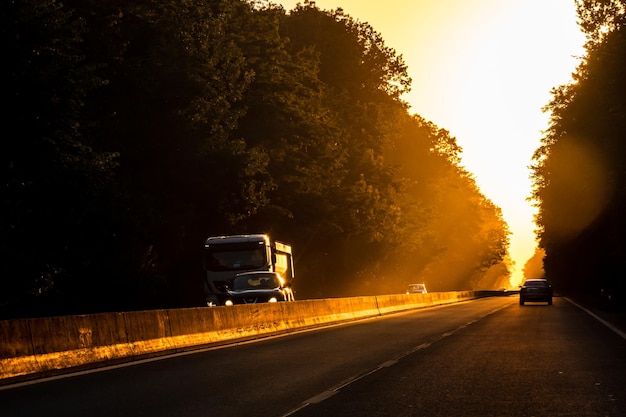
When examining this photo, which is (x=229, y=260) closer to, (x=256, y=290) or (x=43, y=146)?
(x=256, y=290)

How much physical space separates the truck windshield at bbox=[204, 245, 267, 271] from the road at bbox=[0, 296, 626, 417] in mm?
21531

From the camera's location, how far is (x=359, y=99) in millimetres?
78062

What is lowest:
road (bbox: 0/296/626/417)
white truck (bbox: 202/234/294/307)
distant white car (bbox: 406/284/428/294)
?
road (bbox: 0/296/626/417)

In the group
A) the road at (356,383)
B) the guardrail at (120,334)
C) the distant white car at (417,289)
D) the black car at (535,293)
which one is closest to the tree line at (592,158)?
the black car at (535,293)

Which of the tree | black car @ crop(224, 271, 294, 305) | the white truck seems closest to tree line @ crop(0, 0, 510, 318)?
the tree

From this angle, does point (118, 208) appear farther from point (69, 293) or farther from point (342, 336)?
point (342, 336)

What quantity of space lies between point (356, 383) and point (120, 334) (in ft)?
19.7

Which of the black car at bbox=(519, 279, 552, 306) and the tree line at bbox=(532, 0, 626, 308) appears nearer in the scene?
the tree line at bbox=(532, 0, 626, 308)

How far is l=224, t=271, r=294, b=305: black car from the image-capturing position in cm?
3120

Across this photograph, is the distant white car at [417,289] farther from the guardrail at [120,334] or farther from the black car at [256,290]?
the guardrail at [120,334]

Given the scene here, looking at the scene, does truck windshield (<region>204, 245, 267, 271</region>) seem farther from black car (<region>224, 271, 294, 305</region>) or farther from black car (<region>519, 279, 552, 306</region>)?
black car (<region>519, 279, 552, 306</region>)

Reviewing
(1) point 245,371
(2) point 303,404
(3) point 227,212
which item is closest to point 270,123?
(3) point 227,212

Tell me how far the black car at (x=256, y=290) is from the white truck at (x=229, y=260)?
7.51 meters

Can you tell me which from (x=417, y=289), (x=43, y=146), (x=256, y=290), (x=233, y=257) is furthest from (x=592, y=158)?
(x=43, y=146)
